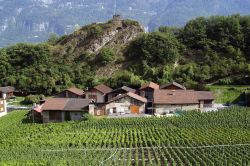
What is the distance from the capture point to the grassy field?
171 feet

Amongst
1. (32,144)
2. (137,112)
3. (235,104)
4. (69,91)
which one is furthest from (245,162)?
(69,91)

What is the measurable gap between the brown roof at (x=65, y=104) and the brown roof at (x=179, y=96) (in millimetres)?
7758

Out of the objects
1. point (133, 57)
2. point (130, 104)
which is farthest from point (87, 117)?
point (133, 57)

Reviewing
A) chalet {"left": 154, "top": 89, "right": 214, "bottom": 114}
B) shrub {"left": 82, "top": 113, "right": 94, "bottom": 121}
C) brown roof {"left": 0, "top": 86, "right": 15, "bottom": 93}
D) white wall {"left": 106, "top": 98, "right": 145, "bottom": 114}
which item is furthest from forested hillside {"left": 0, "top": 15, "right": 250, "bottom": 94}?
shrub {"left": 82, "top": 113, "right": 94, "bottom": 121}

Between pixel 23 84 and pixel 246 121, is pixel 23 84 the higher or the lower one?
the higher one

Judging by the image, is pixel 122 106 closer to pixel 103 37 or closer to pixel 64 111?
pixel 64 111

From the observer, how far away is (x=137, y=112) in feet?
155

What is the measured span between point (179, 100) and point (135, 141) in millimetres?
15640

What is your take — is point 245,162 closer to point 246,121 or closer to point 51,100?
point 246,121

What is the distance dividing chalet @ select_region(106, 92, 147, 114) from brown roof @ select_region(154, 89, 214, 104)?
2088 millimetres

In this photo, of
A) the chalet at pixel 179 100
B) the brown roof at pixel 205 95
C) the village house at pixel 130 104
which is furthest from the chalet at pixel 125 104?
the brown roof at pixel 205 95

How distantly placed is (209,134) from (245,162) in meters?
8.70

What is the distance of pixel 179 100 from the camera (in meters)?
47.9

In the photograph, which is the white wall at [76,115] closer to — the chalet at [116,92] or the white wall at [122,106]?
the white wall at [122,106]
